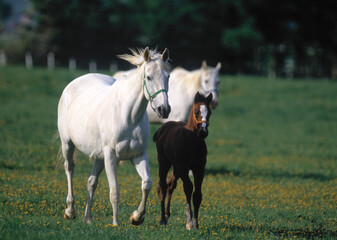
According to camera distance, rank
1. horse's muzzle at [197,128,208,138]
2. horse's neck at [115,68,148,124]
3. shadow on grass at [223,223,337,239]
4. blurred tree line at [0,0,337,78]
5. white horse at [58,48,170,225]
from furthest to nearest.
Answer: blurred tree line at [0,0,337,78]
shadow on grass at [223,223,337,239]
horse's neck at [115,68,148,124]
horse's muzzle at [197,128,208,138]
white horse at [58,48,170,225]

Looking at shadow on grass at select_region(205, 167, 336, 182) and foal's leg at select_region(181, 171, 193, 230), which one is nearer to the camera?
Result: foal's leg at select_region(181, 171, 193, 230)

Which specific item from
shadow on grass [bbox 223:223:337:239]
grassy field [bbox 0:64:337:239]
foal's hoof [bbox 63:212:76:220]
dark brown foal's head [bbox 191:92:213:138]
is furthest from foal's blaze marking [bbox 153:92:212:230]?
foal's hoof [bbox 63:212:76:220]

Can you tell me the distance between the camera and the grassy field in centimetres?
719

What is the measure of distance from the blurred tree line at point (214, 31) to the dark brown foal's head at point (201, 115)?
4937 centimetres

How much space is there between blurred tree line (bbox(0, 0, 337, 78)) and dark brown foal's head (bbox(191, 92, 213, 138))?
162ft

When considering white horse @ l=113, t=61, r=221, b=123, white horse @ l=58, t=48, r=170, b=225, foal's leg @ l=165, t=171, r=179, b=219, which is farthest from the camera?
white horse @ l=113, t=61, r=221, b=123

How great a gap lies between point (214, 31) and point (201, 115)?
56.8m

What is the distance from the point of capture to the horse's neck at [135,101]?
7125 mm

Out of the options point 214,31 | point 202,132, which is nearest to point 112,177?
point 202,132

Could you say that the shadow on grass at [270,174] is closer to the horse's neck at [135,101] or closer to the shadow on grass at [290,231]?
the shadow on grass at [290,231]

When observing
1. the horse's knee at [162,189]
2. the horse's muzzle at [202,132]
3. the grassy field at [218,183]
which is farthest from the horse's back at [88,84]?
the horse's muzzle at [202,132]

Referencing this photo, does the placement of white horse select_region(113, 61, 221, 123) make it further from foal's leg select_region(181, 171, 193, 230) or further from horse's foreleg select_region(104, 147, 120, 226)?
horse's foreleg select_region(104, 147, 120, 226)

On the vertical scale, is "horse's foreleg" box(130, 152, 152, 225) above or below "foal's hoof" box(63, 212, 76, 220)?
above

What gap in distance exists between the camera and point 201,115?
706cm
